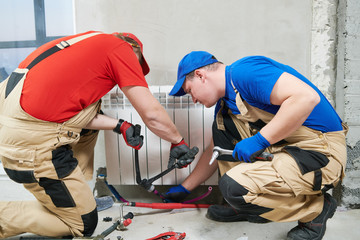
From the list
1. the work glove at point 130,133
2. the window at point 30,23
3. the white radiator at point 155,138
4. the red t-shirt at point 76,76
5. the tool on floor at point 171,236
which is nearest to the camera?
the red t-shirt at point 76,76

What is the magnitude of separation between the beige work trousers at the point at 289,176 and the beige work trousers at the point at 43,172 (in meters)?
0.71

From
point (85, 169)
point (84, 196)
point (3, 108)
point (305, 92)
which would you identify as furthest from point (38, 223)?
point (305, 92)

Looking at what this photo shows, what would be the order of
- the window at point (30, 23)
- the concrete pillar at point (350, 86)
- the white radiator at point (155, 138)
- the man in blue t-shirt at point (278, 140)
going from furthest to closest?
the window at point (30, 23), the white radiator at point (155, 138), the concrete pillar at point (350, 86), the man in blue t-shirt at point (278, 140)

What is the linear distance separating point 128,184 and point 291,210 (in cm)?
97

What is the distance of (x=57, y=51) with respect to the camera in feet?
4.44

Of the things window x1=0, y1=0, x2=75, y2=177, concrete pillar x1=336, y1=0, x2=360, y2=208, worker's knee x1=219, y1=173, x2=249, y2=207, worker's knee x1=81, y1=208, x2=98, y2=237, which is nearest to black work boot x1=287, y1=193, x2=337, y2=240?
worker's knee x1=219, y1=173, x2=249, y2=207

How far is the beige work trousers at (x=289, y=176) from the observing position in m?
1.26

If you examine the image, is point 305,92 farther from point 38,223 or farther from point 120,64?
point 38,223

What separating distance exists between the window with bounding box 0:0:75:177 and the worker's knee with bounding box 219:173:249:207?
156 centimetres

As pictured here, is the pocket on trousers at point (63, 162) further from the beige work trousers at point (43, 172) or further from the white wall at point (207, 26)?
the white wall at point (207, 26)

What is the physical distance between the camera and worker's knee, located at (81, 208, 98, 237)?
1.44 m

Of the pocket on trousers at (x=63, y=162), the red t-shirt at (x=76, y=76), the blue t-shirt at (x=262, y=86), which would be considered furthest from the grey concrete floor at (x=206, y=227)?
the red t-shirt at (x=76, y=76)

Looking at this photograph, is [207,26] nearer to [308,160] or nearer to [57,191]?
[308,160]

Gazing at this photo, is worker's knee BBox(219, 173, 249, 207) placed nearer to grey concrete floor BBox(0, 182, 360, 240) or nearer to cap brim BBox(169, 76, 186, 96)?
grey concrete floor BBox(0, 182, 360, 240)
